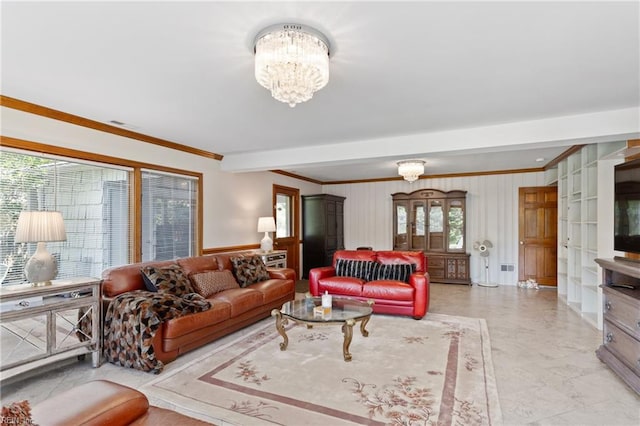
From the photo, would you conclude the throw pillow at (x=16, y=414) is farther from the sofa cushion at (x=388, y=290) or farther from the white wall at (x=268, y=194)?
the sofa cushion at (x=388, y=290)

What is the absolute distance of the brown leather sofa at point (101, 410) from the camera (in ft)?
4.02

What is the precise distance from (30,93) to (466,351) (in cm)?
462

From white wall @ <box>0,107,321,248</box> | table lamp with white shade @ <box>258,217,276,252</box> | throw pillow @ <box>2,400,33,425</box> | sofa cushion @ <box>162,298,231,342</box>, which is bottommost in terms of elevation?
sofa cushion @ <box>162,298,231,342</box>

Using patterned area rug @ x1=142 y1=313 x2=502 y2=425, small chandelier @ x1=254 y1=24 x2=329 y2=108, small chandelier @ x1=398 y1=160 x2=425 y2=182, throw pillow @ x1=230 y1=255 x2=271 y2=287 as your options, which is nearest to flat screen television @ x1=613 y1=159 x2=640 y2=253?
patterned area rug @ x1=142 y1=313 x2=502 y2=425

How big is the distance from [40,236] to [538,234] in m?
7.67

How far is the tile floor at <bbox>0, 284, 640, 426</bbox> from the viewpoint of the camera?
7.44 feet

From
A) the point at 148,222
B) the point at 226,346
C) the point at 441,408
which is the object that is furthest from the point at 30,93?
the point at 441,408

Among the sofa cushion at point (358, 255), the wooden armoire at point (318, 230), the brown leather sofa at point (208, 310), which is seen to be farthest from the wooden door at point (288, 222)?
the brown leather sofa at point (208, 310)

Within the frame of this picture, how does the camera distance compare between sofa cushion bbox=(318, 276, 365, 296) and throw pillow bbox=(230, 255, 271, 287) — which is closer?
throw pillow bbox=(230, 255, 271, 287)

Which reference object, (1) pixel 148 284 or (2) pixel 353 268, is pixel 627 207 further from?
(1) pixel 148 284

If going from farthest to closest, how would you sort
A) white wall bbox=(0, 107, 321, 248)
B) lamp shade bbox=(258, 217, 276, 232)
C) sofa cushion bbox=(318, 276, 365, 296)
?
lamp shade bbox=(258, 217, 276, 232) → sofa cushion bbox=(318, 276, 365, 296) → white wall bbox=(0, 107, 321, 248)

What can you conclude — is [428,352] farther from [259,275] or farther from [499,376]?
[259,275]

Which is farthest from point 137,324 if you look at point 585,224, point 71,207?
point 585,224

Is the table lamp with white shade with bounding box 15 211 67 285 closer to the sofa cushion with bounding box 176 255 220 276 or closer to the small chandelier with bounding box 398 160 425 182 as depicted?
the sofa cushion with bounding box 176 255 220 276
